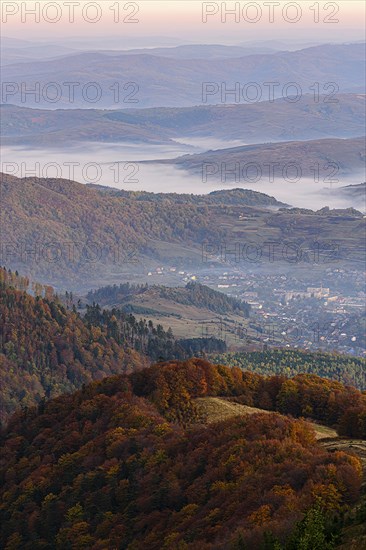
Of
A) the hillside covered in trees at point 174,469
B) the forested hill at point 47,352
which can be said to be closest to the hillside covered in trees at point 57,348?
the forested hill at point 47,352

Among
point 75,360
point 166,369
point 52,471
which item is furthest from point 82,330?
point 52,471

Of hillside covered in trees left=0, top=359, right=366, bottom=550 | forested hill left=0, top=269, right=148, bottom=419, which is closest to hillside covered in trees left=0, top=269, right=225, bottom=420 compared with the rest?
forested hill left=0, top=269, right=148, bottom=419

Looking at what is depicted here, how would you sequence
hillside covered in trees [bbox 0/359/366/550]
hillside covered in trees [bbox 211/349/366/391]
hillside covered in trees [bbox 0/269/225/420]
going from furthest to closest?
hillside covered in trees [bbox 211/349/366/391]
hillside covered in trees [bbox 0/269/225/420]
hillside covered in trees [bbox 0/359/366/550]

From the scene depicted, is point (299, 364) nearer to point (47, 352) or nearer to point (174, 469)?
point (47, 352)

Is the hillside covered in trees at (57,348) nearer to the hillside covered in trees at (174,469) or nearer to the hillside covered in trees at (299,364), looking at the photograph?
the hillside covered in trees at (299,364)

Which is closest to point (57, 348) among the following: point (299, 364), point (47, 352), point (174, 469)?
point (47, 352)

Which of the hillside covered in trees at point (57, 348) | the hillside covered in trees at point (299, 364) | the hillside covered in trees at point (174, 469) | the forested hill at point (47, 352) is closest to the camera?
the hillside covered in trees at point (174, 469)

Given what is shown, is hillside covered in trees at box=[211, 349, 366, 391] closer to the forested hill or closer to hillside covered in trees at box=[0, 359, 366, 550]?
the forested hill
